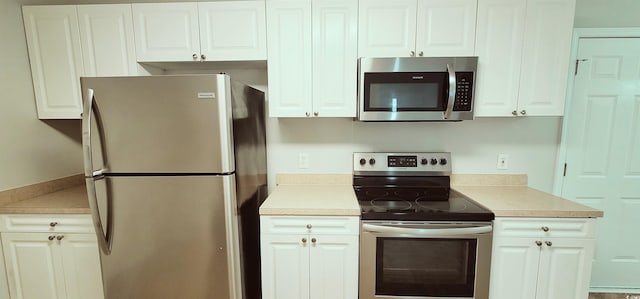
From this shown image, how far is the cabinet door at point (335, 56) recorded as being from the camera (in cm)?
161

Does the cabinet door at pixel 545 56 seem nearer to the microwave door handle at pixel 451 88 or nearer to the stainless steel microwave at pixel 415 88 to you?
the stainless steel microwave at pixel 415 88

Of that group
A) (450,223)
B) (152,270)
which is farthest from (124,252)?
(450,223)

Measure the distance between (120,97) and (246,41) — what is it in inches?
31.3

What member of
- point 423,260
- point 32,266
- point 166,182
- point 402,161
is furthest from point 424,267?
point 32,266

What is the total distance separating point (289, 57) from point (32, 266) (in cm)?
210

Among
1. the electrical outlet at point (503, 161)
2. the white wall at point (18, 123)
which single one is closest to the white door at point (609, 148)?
the electrical outlet at point (503, 161)

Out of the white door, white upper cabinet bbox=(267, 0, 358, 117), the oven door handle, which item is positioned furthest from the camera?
the white door

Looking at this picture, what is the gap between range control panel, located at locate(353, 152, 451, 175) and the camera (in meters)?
1.93

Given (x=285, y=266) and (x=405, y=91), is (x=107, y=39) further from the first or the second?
(x=405, y=91)

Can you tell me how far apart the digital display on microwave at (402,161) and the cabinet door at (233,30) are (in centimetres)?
118

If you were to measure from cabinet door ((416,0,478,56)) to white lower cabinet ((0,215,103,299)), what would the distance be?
2.39 m

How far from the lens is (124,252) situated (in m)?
1.38

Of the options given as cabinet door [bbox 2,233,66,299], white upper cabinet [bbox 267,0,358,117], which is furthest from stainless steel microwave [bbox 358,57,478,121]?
cabinet door [bbox 2,233,66,299]

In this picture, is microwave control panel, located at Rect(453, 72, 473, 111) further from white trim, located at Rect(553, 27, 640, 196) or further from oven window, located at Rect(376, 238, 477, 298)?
white trim, located at Rect(553, 27, 640, 196)
